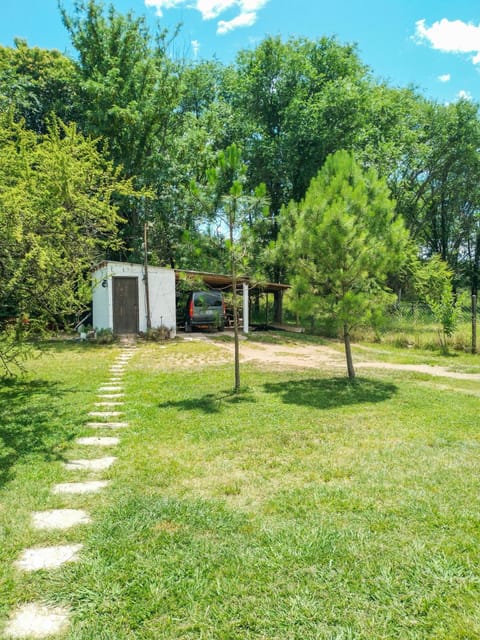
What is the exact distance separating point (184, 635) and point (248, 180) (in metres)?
19.7

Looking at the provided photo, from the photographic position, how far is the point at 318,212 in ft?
24.4

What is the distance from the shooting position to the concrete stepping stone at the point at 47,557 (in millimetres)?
2215

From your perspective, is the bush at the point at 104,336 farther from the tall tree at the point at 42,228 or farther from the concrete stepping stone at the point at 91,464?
the concrete stepping stone at the point at 91,464

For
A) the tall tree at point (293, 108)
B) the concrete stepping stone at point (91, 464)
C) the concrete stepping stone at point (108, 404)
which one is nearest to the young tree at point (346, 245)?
the concrete stepping stone at point (108, 404)

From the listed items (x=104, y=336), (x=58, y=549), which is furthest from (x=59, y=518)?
(x=104, y=336)

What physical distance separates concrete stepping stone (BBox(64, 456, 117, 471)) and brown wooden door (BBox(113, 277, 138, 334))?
38.2 ft

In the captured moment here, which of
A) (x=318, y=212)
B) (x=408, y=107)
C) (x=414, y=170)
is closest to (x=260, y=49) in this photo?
(x=408, y=107)

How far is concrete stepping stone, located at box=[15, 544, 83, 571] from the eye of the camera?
7.27 ft

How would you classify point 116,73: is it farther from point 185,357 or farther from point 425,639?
point 425,639

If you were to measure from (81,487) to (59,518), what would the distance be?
0.50m

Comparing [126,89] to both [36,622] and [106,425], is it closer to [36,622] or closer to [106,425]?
[106,425]

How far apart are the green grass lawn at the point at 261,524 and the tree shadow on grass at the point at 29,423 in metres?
0.03

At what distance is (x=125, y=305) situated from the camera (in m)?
15.1

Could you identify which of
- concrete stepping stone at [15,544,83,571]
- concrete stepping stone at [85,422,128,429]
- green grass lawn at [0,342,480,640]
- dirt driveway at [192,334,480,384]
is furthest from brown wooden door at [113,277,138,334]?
concrete stepping stone at [15,544,83,571]
